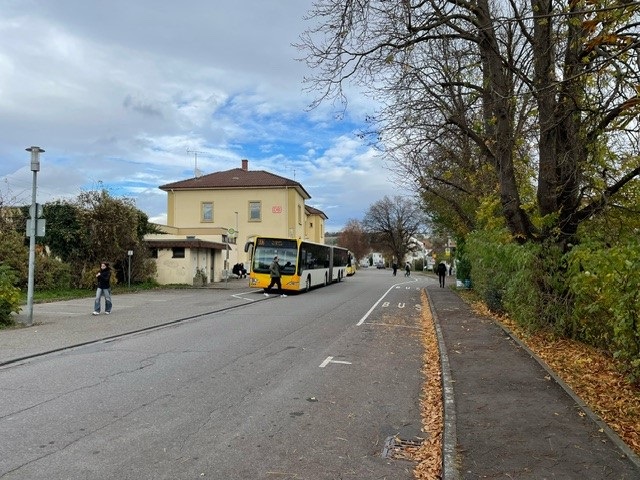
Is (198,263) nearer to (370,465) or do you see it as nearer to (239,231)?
(239,231)

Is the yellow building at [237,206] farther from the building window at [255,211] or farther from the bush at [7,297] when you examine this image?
the bush at [7,297]

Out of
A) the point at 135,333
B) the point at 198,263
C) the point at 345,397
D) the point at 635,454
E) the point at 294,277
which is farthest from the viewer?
the point at 198,263

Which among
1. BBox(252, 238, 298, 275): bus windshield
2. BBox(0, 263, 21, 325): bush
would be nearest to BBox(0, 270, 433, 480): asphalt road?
BBox(0, 263, 21, 325): bush

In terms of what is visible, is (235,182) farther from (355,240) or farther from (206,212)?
(355,240)

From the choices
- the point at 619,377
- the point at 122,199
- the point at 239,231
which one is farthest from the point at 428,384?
the point at 239,231

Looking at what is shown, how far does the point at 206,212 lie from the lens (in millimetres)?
50250

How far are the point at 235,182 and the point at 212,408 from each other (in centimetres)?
4495

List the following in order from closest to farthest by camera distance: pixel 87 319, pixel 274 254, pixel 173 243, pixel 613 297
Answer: pixel 613 297
pixel 87 319
pixel 274 254
pixel 173 243

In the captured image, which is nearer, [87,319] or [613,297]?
[613,297]

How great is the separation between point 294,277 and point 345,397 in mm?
20125

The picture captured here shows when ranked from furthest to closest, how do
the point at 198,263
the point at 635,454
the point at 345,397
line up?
the point at 198,263
the point at 345,397
the point at 635,454

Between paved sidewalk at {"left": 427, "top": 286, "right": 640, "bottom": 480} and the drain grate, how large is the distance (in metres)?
0.35

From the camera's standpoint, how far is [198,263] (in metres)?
33.8

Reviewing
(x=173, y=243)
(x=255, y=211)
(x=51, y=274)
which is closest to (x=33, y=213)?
(x=51, y=274)
